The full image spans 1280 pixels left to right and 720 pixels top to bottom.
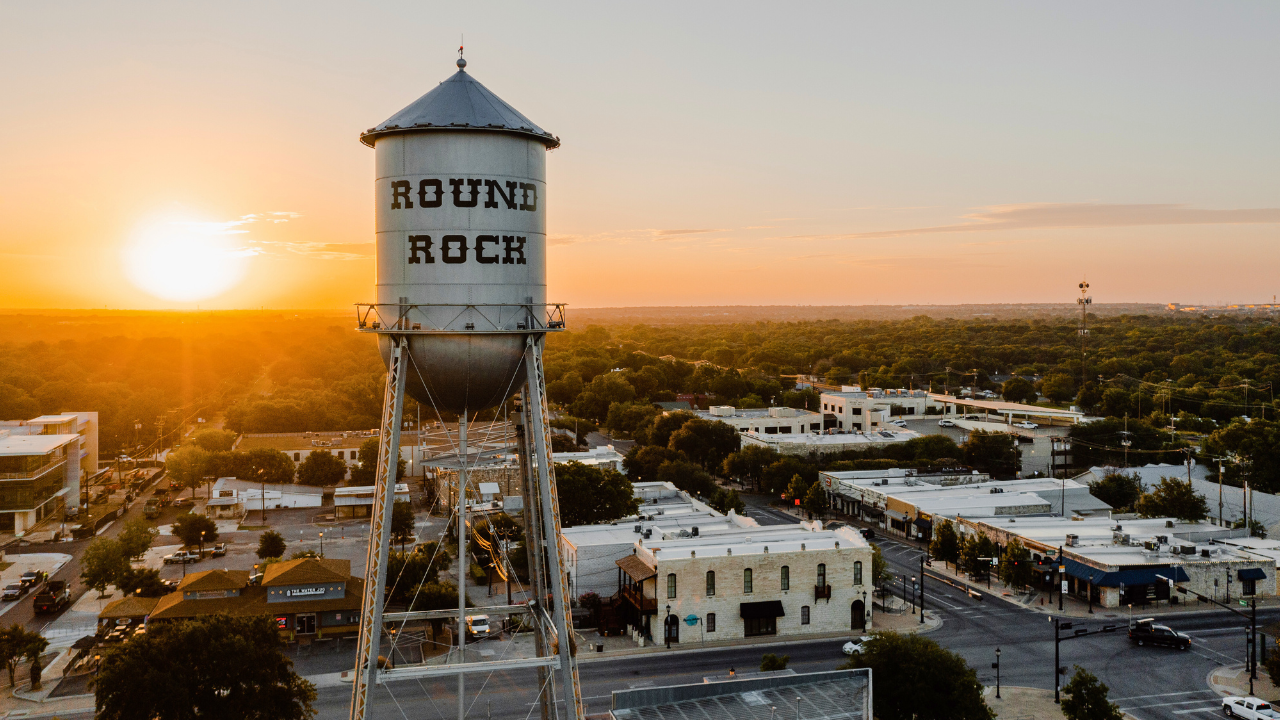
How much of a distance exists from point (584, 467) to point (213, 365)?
15636cm

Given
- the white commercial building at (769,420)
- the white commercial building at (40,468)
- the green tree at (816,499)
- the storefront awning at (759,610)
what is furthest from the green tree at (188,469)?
the storefront awning at (759,610)

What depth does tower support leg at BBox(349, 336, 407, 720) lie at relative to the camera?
1961 cm

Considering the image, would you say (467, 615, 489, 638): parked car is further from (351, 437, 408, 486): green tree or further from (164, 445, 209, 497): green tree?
(164, 445, 209, 497): green tree

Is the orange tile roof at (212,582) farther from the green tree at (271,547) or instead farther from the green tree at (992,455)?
the green tree at (992,455)

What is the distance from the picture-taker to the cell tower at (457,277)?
66.1 feet

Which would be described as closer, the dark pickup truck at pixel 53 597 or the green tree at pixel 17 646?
the green tree at pixel 17 646

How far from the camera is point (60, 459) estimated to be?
7369cm

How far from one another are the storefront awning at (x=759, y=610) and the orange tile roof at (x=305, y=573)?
1836 cm

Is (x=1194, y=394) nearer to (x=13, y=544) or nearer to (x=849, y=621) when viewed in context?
(x=849, y=621)

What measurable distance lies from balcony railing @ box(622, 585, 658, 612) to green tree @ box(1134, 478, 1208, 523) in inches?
1541

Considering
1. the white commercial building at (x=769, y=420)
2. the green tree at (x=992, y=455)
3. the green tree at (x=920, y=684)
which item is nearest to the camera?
the green tree at (x=920, y=684)

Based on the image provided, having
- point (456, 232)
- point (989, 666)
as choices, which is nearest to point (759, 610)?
point (989, 666)

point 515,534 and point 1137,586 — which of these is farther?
point 515,534

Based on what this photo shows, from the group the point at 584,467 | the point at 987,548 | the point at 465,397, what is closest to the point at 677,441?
the point at 584,467
